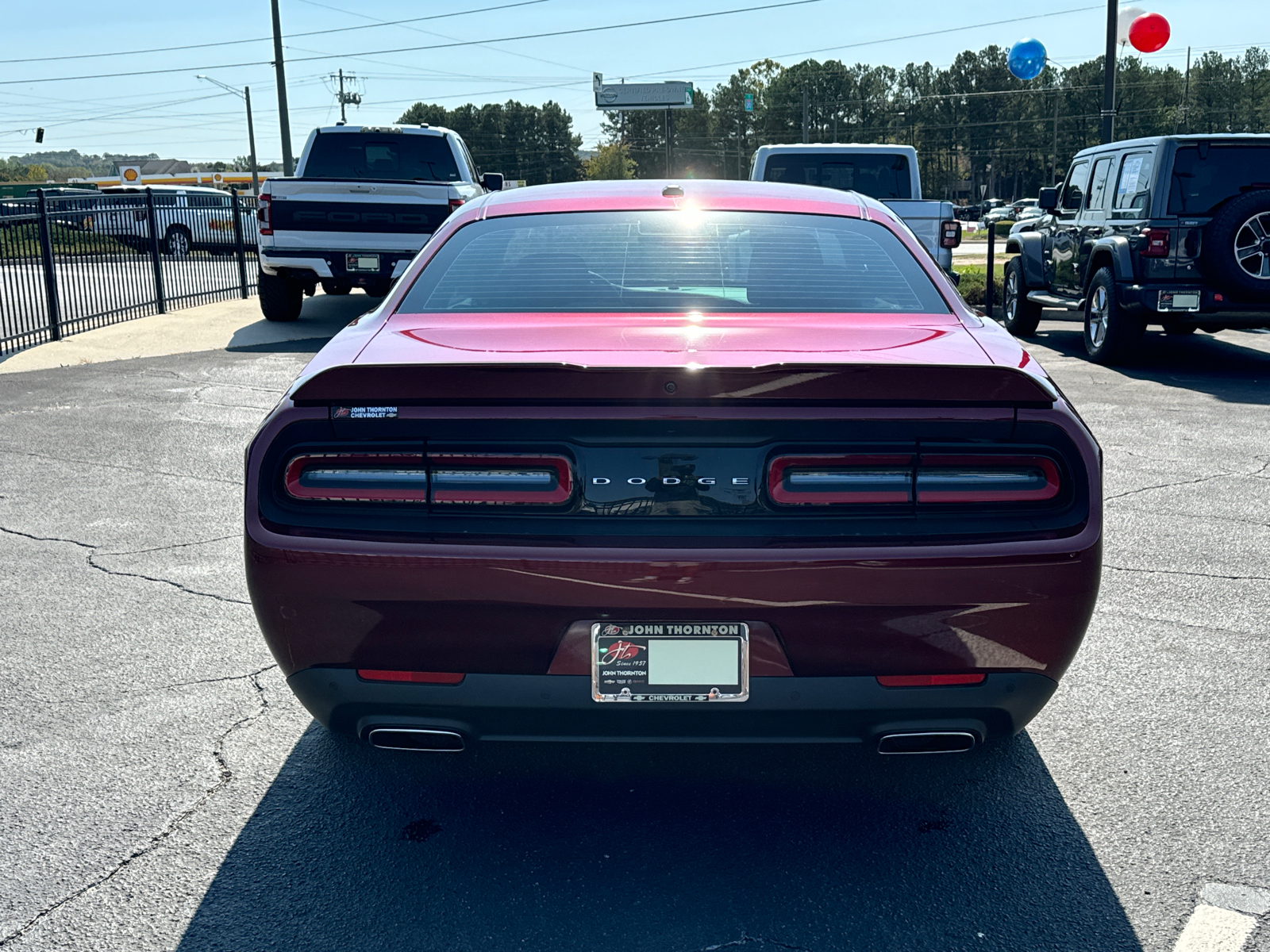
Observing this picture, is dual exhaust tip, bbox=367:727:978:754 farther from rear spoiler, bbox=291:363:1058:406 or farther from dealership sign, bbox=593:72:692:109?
dealership sign, bbox=593:72:692:109

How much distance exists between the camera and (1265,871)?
112 inches

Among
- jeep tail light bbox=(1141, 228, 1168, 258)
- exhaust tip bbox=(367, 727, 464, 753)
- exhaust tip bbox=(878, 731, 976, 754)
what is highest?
jeep tail light bbox=(1141, 228, 1168, 258)

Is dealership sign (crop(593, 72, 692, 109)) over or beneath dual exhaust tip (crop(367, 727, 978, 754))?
over

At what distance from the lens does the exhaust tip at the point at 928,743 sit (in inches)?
108

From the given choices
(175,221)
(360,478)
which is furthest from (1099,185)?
(175,221)

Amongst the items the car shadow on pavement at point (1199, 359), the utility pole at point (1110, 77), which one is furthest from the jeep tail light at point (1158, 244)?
the utility pole at point (1110, 77)

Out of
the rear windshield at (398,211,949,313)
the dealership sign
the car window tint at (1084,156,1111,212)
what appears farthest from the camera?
the dealership sign

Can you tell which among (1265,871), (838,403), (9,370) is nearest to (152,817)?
(838,403)

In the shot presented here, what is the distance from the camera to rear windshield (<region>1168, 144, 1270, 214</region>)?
1075 centimetres

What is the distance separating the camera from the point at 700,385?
8.63 ft

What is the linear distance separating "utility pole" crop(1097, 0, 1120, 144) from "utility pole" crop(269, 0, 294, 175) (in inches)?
816

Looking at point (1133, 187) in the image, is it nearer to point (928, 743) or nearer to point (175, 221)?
point (928, 743)

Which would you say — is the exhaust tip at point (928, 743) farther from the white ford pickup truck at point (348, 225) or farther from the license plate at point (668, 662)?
the white ford pickup truck at point (348, 225)

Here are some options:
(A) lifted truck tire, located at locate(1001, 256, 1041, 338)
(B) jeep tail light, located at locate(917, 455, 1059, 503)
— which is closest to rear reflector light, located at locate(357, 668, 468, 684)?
(B) jeep tail light, located at locate(917, 455, 1059, 503)
